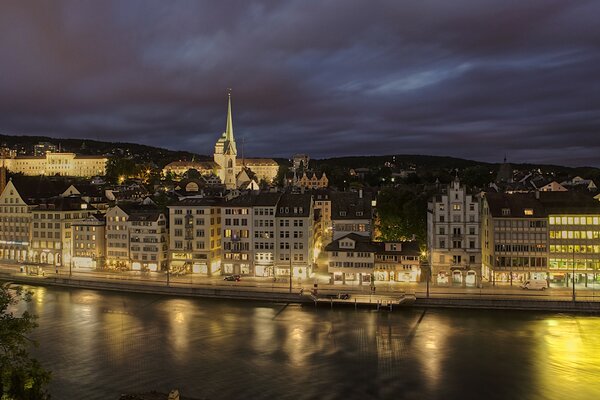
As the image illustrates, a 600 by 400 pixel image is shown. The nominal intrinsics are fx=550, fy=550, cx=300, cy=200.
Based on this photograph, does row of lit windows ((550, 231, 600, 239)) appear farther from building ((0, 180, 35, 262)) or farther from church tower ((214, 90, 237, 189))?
church tower ((214, 90, 237, 189))

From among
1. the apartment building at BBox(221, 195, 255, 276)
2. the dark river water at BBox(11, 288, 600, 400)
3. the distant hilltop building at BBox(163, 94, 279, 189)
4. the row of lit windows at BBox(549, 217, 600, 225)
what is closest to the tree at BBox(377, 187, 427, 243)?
the row of lit windows at BBox(549, 217, 600, 225)

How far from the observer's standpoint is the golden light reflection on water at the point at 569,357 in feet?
96.1

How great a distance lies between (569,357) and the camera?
111ft

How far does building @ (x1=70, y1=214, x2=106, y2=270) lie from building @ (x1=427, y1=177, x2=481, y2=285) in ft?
128

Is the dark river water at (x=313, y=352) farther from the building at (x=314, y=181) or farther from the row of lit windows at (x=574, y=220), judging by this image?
the building at (x=314, y=181)

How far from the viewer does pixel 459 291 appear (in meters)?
49.0

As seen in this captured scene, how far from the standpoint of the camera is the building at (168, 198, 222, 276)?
199 ft

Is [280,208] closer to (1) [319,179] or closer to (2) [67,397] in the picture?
(2) [67,397]

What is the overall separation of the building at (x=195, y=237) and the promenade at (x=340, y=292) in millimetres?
2330

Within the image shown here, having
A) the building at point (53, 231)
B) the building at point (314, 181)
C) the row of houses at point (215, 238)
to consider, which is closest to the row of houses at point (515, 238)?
the row of houses at point (215, 238)

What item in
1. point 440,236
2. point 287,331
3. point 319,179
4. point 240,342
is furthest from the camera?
point 319,179

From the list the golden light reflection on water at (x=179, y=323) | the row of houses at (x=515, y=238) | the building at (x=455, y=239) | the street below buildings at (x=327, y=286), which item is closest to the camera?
the golden light reflection on water at (x=179, y=323)

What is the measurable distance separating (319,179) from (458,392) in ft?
353

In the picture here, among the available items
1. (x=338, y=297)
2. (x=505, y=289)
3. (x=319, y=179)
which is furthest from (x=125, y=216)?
(x=319, y=179)
